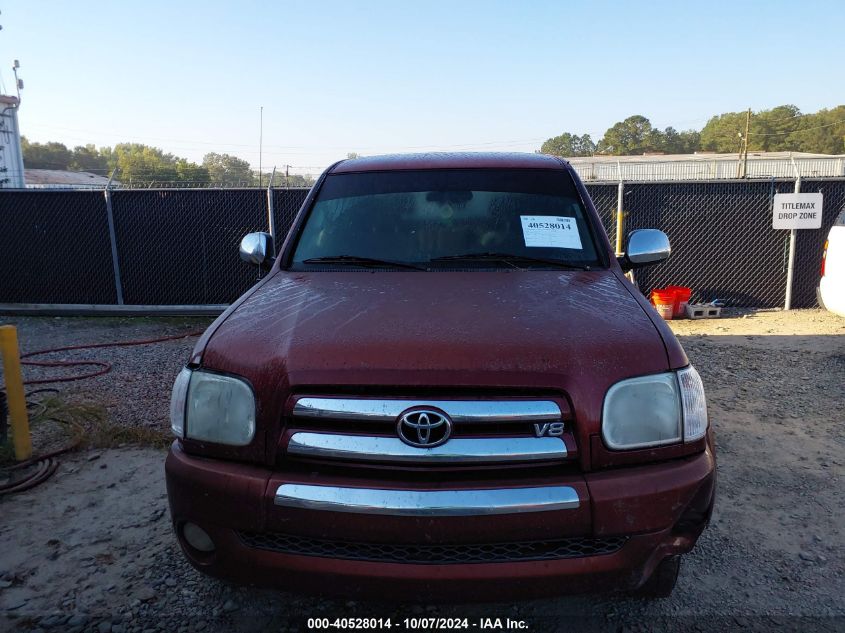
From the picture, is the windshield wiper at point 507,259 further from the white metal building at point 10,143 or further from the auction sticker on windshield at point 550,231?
the white metal building at point 10,143

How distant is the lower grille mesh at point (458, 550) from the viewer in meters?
1.92

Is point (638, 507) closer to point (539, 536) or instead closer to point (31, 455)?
point (539, 536)

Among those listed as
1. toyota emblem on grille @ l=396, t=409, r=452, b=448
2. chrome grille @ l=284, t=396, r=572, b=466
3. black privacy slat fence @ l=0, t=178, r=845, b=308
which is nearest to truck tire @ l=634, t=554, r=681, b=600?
chrome grille @ l=284, t=396, r=572, b=466

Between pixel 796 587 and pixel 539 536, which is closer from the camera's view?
pixel 539 536

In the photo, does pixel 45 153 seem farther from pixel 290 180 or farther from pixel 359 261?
pixel 359 261

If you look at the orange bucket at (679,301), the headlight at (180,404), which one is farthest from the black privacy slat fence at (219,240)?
the headlight at (180,404)

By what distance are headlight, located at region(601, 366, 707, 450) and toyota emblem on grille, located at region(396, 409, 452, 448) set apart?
1.70ft

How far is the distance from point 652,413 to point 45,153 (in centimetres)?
9044

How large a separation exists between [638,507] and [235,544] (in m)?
1.32

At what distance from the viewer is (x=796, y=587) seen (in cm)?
275

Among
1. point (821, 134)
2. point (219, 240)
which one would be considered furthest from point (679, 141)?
point (219, 240)

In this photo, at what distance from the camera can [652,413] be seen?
80.8 inches

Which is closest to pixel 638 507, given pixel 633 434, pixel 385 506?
pixel 633 434

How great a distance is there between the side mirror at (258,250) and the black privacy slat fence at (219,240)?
6917 mm
